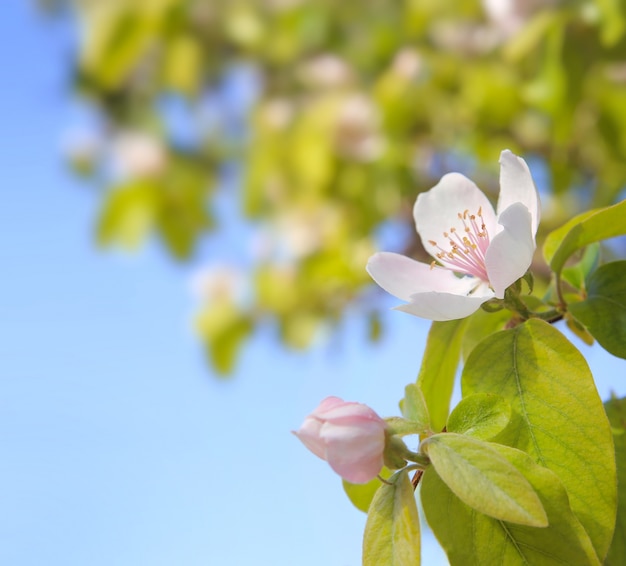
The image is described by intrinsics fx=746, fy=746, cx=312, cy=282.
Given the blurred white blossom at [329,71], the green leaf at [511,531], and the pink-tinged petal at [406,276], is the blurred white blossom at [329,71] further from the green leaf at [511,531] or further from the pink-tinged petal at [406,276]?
the green leaf at [511,531]

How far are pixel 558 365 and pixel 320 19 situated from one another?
54.2 inches

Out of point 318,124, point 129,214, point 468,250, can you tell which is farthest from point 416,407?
point 129,214

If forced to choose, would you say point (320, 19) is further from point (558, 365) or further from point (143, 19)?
point (558, 365)

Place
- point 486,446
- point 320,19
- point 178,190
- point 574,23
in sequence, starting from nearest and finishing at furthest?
point 486,446
point 574,23
point 320,19
point 178,190

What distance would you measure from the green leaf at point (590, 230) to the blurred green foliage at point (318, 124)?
2.22 ft

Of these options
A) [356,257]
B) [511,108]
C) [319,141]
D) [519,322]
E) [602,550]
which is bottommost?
[602,550]

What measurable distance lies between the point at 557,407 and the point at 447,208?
16 cm

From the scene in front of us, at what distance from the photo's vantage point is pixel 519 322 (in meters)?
0.37

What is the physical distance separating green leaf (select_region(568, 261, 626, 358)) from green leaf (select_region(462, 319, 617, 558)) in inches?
1.4

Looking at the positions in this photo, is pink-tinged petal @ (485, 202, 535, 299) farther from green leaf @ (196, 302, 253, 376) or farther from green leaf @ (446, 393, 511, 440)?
green leaf @ (196, 302, 253, 376)

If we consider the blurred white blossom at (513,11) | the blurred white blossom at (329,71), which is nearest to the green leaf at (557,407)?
the blurred white blossom at (513,11)

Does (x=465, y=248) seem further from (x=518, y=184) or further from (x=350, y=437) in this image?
(x=350, y=437)

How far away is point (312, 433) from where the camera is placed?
0.31 metres

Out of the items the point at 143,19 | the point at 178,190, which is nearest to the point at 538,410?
the point at 143,19
